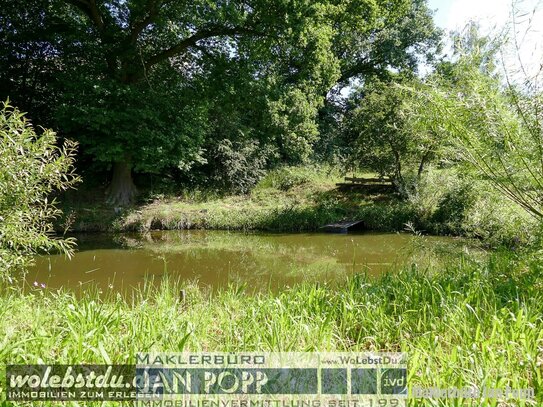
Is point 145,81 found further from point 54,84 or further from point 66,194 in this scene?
point 66,194

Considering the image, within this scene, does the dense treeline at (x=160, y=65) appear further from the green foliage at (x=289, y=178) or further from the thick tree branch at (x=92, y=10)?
the green foliage at (x=289, y=178)

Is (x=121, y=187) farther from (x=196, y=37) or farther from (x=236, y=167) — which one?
(x=196, y=37)

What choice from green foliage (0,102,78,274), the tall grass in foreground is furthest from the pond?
green foliage (0,102,78,274)

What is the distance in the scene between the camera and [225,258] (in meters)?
8.43

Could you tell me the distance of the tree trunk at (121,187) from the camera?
12906mm

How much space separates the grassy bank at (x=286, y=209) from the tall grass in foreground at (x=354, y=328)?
6.63 meters

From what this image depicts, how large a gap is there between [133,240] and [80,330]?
334 inches

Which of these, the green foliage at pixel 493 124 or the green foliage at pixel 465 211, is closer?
the green foliage at pixel 493 124

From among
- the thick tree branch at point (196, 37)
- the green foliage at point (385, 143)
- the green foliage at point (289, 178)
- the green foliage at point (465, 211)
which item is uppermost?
the thick tree branch at point (196, 37)

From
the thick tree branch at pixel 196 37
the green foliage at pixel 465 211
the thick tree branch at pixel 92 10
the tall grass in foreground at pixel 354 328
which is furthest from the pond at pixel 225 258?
the thick tree branch at pixel 92 10

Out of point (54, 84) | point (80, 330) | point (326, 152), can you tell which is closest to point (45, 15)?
point (54, 84)

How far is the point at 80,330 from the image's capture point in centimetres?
242

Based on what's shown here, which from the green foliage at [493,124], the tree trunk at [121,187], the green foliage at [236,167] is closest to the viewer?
the green foliage at [493,124]

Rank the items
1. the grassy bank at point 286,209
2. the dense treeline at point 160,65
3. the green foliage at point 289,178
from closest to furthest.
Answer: the dense treeline at point 160,65 → the grassy bank at point 286,209 → the green foliage at point 289,178
